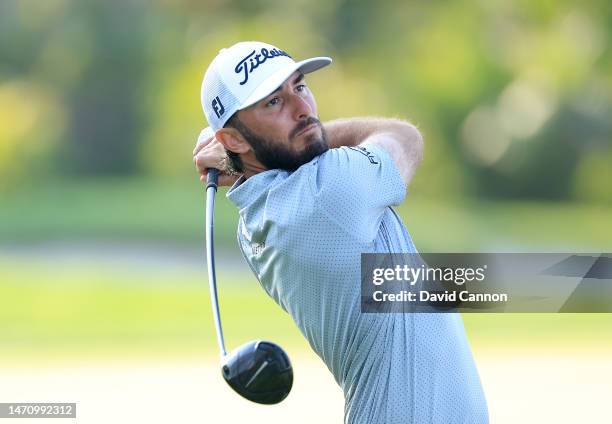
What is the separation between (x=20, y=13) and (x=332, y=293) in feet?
61.2

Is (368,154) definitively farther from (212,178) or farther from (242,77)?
(212,178)

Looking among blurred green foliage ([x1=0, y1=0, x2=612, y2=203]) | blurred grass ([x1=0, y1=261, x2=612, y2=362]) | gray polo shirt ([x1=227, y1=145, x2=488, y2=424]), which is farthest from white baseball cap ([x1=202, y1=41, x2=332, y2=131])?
blurred green foliage ([x1=0, y1=0, x2=612, y2=203])

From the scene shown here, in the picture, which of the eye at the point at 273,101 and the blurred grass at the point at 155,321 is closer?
the eye at the point at 273,101

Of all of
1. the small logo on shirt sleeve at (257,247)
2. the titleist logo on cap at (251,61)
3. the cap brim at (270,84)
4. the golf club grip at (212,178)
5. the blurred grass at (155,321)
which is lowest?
the small logo on shirt sleeve at (257,247)

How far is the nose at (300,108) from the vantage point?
2.72 m

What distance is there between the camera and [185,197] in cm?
1773

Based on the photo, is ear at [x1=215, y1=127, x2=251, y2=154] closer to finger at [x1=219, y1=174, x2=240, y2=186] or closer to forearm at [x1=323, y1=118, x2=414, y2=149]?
finger at [x1=219, y1=174, x2=240, y2=186]

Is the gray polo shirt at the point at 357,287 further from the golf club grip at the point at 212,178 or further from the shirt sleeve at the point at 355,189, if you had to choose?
the golf club grip at the point at 212,178

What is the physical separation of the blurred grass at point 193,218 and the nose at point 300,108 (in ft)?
35.1

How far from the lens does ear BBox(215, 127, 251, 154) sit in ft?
9.23

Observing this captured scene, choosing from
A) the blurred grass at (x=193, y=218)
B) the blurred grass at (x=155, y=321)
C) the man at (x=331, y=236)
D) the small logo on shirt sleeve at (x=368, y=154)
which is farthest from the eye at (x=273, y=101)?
the blurred grass at (x=193, y=218)

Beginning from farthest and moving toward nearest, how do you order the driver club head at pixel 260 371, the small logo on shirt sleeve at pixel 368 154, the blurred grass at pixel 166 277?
the blurred grass at pixel 166 277
the small logo on shirt sleeve at pixel 368 154
the driver club head at pixel 260 371

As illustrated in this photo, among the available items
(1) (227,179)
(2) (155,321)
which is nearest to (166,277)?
(2) (155,321)

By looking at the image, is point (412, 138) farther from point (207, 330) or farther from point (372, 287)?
point (207, 330)
